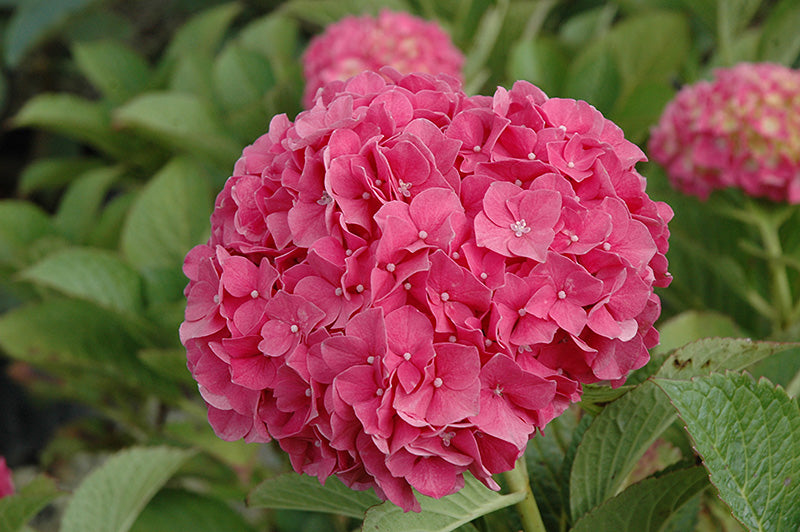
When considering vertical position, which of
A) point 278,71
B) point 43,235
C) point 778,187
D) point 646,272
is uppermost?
point 646,272

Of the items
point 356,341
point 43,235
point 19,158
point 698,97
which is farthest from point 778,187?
point 19,158

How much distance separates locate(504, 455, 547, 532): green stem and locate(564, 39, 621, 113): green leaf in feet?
2.78

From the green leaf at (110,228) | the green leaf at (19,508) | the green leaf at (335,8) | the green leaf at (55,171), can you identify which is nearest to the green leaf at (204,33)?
the green leaf at (335,8)

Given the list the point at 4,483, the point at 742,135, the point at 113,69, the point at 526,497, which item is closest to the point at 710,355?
the point at 526,497

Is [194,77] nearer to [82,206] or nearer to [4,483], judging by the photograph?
[82,206]

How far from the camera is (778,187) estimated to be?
1.06 m

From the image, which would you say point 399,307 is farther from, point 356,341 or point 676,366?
point 676,366

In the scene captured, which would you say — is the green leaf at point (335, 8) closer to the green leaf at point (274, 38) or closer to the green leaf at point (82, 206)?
the green leaf at point (274, 38)

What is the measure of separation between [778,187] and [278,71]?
1.03 metres

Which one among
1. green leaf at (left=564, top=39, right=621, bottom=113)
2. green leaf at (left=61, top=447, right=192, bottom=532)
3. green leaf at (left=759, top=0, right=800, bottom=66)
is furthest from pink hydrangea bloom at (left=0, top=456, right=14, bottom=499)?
green leaf at (left=759, top=0, right=800, bottom=66)

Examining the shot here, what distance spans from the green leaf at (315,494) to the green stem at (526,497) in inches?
4.8

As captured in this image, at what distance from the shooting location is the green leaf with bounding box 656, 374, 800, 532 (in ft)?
1.86

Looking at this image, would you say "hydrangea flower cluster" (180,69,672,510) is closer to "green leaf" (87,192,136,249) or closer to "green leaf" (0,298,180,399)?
"green leaf" (0,298,180,399)

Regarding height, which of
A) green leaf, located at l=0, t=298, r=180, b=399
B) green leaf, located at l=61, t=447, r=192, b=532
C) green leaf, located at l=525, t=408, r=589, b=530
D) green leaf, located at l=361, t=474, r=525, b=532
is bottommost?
green leaf, located at l=0, t=298, r=180, b=399
